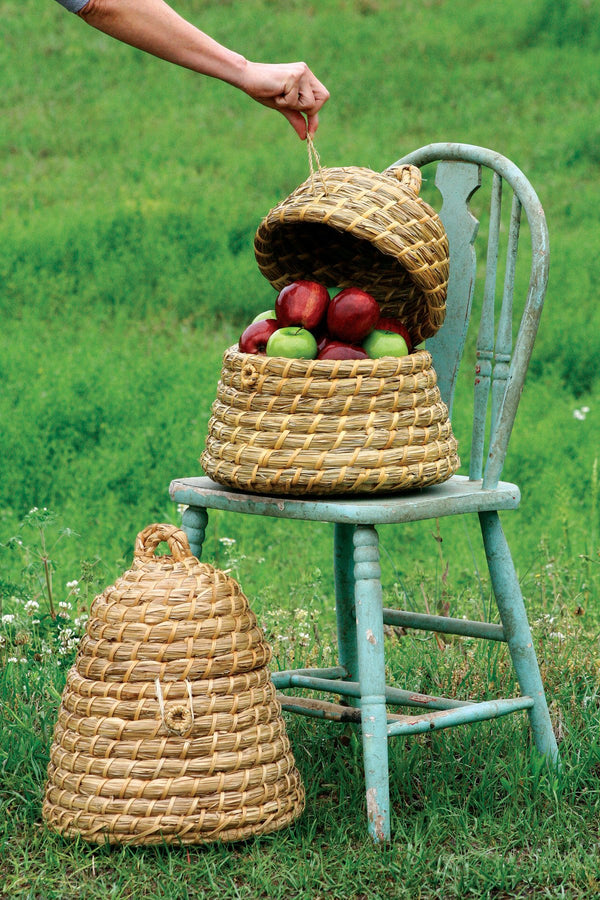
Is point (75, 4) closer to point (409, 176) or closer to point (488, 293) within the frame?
point (409, 176)

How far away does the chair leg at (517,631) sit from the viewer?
→ 271 cm

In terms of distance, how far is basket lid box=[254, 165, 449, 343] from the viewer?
8.19 feet

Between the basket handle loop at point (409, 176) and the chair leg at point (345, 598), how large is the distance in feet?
2.86

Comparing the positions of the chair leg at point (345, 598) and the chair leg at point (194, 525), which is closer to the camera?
the chair leg at point (194, 525)

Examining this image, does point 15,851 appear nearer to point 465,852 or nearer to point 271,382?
point 465,852

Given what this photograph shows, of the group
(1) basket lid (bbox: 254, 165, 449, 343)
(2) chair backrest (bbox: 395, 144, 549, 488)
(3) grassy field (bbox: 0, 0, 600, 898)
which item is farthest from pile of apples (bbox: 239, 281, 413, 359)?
(3) grassy field (bbox: 0, 0, 600, 898)

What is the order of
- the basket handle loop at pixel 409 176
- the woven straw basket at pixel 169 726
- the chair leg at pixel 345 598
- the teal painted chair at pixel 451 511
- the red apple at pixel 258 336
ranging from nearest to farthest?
1. the woven straw basket at pixel 169 726
2. the teal painted chair at pixel 451 511
3. the red apple at pixel 258 336
4. the basket handle loop at pixel 409 176
5. the chair leg at pixel 345 598

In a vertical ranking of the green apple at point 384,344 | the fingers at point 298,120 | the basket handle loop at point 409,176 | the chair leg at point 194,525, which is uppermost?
the fingers at point 298,120

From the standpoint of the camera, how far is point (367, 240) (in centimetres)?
263

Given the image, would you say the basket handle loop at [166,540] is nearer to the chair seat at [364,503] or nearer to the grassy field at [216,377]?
the chair seat at [364,503]

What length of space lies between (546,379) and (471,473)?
3286 millimetres

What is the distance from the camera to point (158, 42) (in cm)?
260

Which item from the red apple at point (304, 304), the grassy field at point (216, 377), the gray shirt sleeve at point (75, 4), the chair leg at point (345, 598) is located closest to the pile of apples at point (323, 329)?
the red apple at point (304, 304)

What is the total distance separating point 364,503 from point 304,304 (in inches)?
18.9
